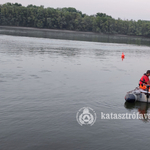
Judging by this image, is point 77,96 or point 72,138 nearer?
point 72,138

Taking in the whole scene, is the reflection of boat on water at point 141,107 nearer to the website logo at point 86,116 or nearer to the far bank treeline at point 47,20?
the website logo at point 86,116

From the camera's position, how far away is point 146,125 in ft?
46.6

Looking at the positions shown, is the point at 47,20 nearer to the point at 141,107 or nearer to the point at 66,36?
the point at 66,36

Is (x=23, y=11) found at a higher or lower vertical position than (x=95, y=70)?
higher

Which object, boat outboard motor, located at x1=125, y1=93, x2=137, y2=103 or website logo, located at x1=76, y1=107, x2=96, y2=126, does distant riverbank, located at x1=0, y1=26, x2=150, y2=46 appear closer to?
boat outboard motor, located at x1=125, y1=93, x2=137, y2=103

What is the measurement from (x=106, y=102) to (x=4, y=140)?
28.0 ft

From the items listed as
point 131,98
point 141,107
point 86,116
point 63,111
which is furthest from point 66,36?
point 86,116

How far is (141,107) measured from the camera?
1736 centimetres

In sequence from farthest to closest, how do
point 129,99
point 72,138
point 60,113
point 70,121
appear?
point 129,99, point 60,113, point 70,121, point 72,138

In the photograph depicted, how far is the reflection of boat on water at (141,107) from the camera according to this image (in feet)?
52.2

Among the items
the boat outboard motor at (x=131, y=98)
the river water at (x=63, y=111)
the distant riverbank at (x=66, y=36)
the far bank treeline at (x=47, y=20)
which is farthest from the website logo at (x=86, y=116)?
the far bank treeline at (x=47, y=20)

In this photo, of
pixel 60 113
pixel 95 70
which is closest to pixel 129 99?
pixel 60 113

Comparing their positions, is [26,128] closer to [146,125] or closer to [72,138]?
[72,138]

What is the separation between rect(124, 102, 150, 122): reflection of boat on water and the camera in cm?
1591
